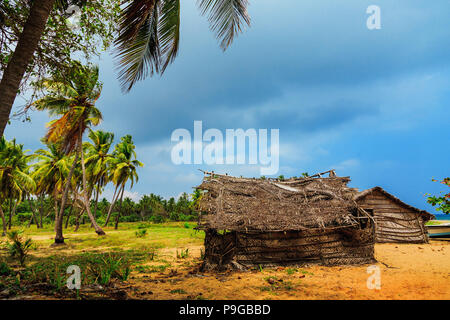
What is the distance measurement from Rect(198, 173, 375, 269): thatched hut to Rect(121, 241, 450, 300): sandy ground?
430 mm

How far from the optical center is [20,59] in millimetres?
4059

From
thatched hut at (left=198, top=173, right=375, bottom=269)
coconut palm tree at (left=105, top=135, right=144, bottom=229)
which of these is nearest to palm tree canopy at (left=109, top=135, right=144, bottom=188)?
coconut palm tree at (left=105, top=135, right=144, bottom=229)

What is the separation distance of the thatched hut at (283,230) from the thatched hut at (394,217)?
5.49m

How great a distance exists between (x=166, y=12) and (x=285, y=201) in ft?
22.4

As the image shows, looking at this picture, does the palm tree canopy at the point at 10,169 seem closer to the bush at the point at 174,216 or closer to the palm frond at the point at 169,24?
the bush at the point at 174,216

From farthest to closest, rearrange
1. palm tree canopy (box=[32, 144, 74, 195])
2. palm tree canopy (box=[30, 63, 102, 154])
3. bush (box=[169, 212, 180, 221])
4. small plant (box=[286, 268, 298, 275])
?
1. bush (box=[169, 212, 180, 221])
2. palm tree canopy (box=[32, 144, 74, 195])
3. palm tree canopy (box=[30, 63, 102, 154])
4. small plant (box=[286, 268, 298, 275])

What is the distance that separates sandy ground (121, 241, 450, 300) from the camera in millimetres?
5195

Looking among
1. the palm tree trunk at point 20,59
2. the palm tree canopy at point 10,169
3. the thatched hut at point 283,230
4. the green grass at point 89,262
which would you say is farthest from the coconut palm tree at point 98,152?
the palm tree trunk at point 20,59

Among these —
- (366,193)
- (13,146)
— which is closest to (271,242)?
(366,193)

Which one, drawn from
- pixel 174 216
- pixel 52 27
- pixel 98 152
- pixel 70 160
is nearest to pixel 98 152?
pixel 98 152

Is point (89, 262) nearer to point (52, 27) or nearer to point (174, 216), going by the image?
point (52, 27)

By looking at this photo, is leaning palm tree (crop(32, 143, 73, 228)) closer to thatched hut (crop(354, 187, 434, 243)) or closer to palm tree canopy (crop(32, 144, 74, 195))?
palm tree canopy (crop(32, 144, 74, 195))
